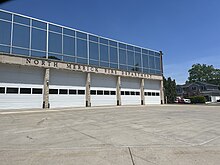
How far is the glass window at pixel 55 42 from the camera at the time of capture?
83.6 feet

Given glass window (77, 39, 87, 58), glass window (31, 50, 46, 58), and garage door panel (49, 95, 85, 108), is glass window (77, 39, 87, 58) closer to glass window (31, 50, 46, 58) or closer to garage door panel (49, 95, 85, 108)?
glass window (31, 50, 46, 58)

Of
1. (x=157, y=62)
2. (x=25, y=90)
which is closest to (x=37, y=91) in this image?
(x=25, y=90)

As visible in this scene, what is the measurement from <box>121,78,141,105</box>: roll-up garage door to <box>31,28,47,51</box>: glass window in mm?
14840

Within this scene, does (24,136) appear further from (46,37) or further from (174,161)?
(46,37)

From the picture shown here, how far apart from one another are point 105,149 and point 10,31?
70.8 ft

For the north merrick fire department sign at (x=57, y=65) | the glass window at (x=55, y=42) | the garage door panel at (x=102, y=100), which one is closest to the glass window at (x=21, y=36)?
the north merrick fire department sign at (x=57, y=65)

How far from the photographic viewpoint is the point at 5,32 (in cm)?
2183

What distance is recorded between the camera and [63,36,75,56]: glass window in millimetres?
27016

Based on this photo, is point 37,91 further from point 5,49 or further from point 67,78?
point 5,49

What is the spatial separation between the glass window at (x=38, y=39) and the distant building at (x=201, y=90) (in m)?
61.4

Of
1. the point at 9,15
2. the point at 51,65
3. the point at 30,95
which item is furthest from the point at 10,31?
the point at 30,95

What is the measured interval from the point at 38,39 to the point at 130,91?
18160 mm

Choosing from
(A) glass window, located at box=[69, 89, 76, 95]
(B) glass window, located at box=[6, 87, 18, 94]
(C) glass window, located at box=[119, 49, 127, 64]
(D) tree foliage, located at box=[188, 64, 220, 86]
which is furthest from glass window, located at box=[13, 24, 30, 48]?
(D) tree foliage, located at box=[188, 64, 220, 86]

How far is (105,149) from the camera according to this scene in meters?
5.83
